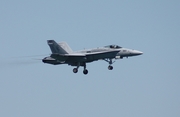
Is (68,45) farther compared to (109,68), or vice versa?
(68,45)

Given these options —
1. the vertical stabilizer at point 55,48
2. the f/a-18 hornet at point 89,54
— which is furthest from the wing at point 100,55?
the vertical stabilizer at point 55,48

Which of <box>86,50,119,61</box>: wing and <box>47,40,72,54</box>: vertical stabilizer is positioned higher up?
<box>47,40,72,54</box>: vertical stabilizer

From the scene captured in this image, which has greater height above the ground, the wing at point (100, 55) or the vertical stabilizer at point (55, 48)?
the vertical stabilizer at point (55, 48)

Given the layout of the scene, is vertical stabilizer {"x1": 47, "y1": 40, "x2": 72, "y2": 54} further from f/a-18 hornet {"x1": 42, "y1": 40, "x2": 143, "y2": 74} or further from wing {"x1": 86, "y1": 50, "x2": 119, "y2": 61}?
wing {"x1": 86, "y1": 50, "x2": 119, "y2": 61}

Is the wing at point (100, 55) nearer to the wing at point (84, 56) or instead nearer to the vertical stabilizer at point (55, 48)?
the wing at point (84, 56)

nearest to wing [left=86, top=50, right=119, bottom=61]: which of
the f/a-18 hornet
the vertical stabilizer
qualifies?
the f/a-18 hornet

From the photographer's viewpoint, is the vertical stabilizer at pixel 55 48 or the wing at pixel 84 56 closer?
the wing at pixel 84 56

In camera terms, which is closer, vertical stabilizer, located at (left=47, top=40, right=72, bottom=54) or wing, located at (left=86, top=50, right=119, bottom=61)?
wing, located at (left=86, top=50, right=119, bottom=61)

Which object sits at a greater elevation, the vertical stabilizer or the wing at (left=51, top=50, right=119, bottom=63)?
the vertical stabilizer

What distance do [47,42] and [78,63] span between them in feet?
16.5

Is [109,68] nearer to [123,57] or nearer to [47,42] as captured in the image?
[123,57]

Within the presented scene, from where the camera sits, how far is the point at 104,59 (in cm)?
9256

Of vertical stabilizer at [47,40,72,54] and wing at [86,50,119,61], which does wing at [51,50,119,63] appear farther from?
vertical stabilizer at [47,40,72,54]

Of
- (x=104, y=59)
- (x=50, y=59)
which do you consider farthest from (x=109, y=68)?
(x=50, y=59)
